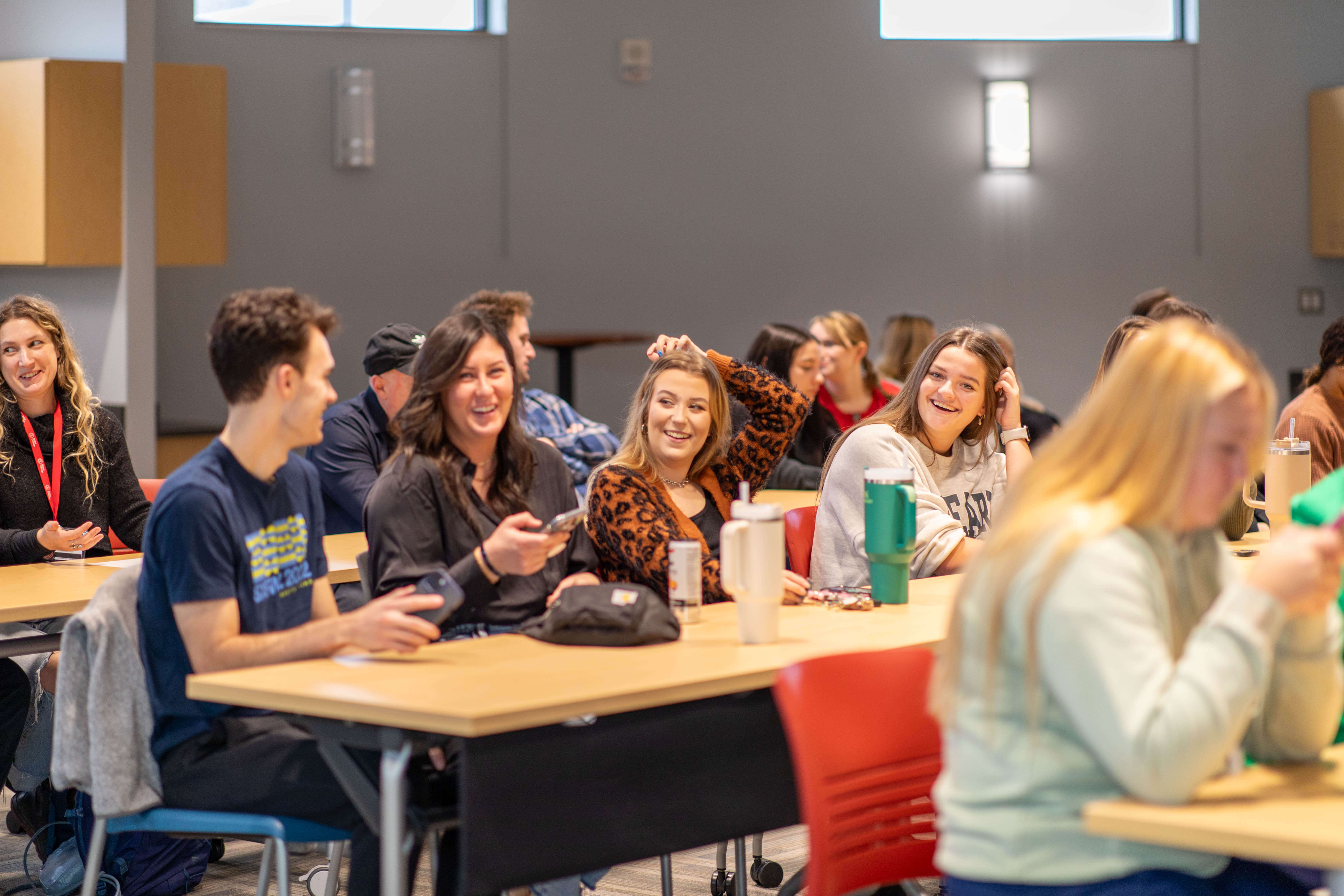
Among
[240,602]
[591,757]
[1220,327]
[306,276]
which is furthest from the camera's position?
[306,276]

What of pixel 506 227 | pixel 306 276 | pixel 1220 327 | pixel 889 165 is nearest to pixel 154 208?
pixel 306 276

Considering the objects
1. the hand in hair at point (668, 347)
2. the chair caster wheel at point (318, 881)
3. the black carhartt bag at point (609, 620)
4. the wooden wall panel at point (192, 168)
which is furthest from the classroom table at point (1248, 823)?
the wooden wall panel at point (192, 168)

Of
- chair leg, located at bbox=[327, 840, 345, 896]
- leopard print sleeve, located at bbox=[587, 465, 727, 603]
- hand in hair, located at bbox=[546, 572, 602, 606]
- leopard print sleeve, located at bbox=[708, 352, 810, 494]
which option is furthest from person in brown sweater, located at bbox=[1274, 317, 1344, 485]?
chair leg, located at bbox=[327, 840, 345, 896]

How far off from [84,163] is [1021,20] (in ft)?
17.9

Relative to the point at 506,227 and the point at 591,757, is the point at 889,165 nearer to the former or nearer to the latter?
the point at 506,227

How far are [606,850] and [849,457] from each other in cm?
127

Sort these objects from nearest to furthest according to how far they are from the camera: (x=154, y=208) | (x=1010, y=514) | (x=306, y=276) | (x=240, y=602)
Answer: (x=1010, y=514) < (x=240, y=602) < (x=154, y=208) < (x=306, y=276)

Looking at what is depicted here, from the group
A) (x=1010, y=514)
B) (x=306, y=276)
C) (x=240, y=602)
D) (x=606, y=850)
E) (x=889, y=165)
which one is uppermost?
(x=889, y=165)

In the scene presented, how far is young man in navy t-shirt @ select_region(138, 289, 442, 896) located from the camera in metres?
2.18

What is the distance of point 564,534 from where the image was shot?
235 cm

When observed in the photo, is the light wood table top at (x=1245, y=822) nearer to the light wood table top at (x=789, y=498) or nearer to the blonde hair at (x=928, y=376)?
the blonde hair at (x=928, y=376)

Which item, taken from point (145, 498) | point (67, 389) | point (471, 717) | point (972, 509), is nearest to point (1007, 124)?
point (972, 509)

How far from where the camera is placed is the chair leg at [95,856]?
7.47 feet

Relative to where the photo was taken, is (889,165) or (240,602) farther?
(889,165)
